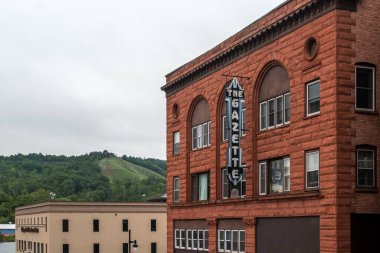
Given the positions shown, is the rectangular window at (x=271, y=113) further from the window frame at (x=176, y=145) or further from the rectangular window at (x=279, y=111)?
the window frame at (x=176, y=145)

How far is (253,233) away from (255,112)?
6929 millimetres

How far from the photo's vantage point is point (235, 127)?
38031mm

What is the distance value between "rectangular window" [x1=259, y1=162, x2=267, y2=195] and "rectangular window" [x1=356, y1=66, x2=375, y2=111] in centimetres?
815

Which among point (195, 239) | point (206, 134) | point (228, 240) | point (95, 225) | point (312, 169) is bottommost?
point (95, 225)

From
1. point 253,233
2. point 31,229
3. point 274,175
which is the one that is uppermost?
point 274,175

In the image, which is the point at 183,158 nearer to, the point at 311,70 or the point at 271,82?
the point at 271,82

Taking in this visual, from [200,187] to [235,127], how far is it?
34.1 ft

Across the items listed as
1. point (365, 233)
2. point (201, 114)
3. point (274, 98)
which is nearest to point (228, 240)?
point (201, 114)

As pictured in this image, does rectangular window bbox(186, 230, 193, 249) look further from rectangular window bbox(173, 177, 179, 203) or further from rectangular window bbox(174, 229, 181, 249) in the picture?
rectangular window bbox(173, 177, 179, 203)

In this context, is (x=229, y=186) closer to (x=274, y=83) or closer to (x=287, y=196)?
(x=274, y=83)

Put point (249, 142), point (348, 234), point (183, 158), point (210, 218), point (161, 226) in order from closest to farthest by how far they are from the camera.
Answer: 1. point (348, 234)
2. point (249, 142)
3. point (210, 218)
4. point (183, 158)
5. point (161, 226)

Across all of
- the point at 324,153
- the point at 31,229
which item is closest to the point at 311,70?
the point at 324,153

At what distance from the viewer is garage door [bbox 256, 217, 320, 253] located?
106 feet

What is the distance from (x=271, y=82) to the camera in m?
37.5
